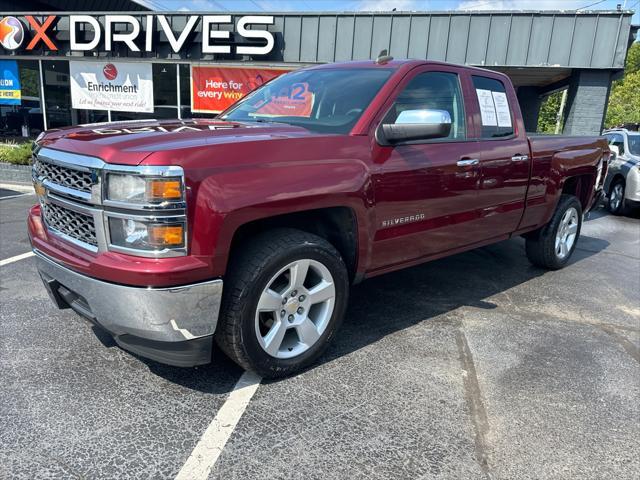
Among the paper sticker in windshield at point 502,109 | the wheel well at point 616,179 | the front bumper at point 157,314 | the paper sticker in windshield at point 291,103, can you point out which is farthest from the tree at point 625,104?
the front bumper at point 157,314

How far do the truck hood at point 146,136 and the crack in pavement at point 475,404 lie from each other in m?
1.77

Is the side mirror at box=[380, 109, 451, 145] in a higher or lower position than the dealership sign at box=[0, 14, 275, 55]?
lower

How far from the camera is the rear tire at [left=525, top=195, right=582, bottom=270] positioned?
5.34 meters

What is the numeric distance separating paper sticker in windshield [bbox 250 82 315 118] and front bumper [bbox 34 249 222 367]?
63.8 inches

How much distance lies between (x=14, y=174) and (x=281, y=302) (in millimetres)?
9503

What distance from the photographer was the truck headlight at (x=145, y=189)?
7.64ft

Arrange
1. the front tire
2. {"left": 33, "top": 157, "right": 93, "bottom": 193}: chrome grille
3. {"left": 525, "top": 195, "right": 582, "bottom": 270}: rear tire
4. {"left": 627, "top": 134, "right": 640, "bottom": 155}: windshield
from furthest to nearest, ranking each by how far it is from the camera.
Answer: {"left": 627, "top": 134, "right": 640, "bottom": 155}: windshield, {"left": 525, "top": 195, "right": 582, "bottom": 270}: rear tire, the front tire, {"left": 33, "top": 157, "right": 93, "bottom": 193}: chrome grille

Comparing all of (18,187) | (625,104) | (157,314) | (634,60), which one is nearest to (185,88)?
(18,187)

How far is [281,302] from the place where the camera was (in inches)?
114

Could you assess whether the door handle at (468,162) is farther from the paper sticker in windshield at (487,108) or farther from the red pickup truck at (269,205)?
the paper sticker in windshield at (487,108)

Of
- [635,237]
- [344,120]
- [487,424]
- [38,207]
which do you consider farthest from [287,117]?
[635,237]

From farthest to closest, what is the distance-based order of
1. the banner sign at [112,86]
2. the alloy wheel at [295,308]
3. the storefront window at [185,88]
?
the banner sign at [112,86] → the storefront window at [185,88] → the alloy wheel at [295,308]

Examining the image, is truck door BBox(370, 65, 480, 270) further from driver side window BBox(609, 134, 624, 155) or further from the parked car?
driver side window BBox(609, 134, 624, 155)

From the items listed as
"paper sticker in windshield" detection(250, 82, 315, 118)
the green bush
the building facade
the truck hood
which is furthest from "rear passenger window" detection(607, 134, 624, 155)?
the green bush
